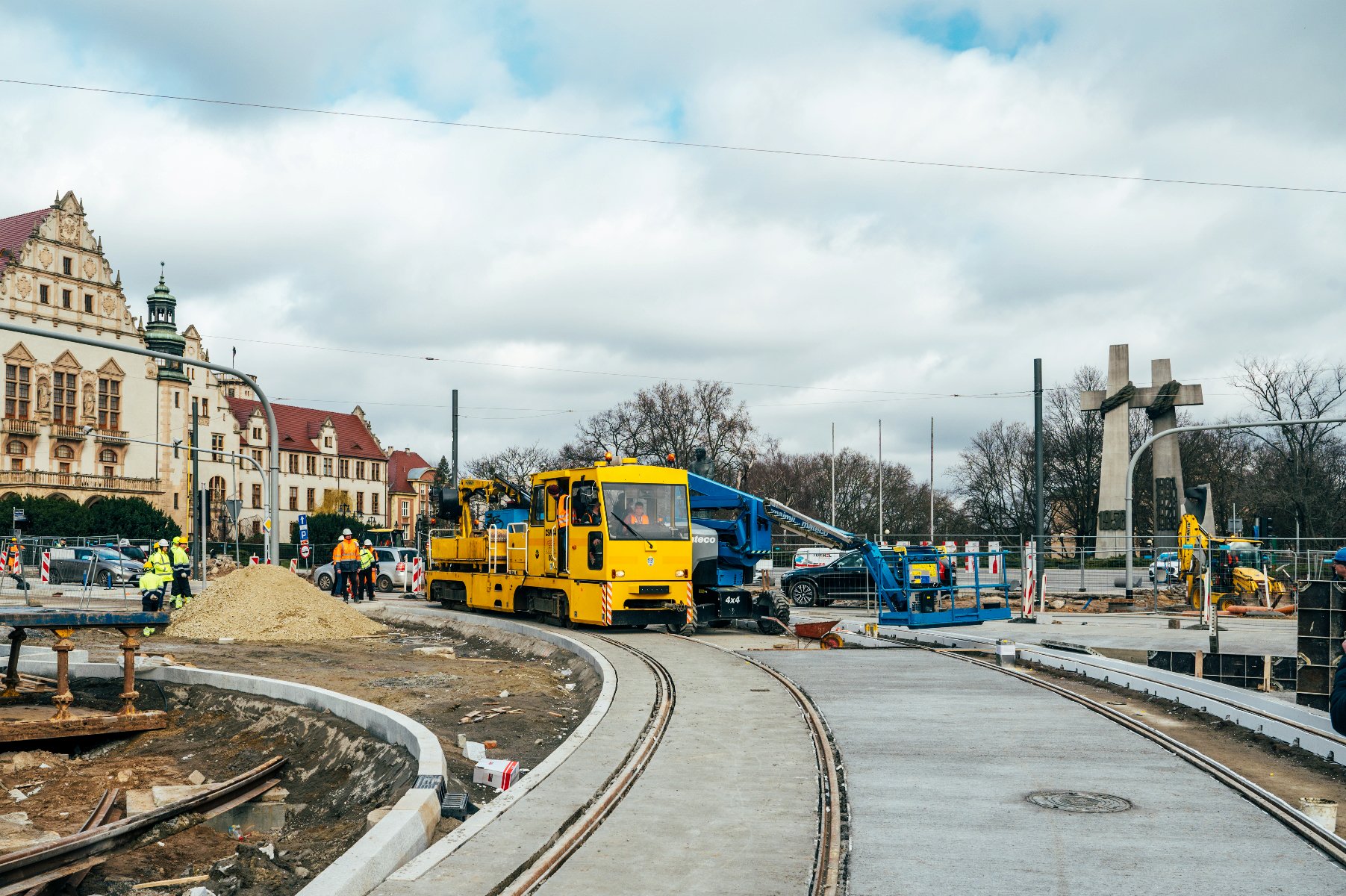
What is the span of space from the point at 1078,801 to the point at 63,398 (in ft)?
251

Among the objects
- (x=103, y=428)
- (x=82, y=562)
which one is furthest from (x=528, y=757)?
(x=103, y=428)

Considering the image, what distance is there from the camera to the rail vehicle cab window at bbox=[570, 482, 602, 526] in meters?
21.2

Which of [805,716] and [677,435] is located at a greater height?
[677,435]

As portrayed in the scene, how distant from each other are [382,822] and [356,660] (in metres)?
12.3

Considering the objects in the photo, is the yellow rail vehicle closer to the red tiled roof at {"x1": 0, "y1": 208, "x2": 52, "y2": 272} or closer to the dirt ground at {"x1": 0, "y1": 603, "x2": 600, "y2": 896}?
the dirt ground at {"x1": 0, "y1": 603, "x2": 600, "y2": 896}

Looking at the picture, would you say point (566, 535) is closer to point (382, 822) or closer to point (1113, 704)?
point (1113, 704)

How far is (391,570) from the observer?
43.5m

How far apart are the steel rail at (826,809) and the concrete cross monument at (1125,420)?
37.1 metres

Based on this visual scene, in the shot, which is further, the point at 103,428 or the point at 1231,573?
the point at 103,428

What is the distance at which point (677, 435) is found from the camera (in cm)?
6825

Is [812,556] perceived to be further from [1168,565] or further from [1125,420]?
[1125,420]

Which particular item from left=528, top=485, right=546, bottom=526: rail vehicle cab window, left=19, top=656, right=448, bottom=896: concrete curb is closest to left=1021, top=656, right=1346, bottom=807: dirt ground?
left=19, top=656, right=448, bottom=896: concrete curb

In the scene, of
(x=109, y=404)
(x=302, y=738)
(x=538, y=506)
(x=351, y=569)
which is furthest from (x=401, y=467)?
(x=302, y=738)

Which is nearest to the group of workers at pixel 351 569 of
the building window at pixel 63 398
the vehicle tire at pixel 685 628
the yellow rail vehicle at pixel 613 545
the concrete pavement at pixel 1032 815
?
the yellow rail vehicle at pixel 613 545
